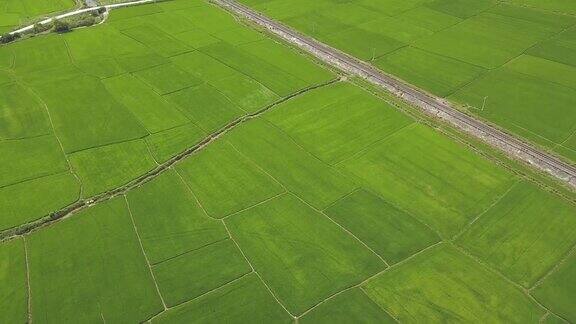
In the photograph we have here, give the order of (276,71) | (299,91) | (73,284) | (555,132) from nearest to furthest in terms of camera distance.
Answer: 1. (73,284)
2. (555,132)
3. (299,91)
4. (276,71)

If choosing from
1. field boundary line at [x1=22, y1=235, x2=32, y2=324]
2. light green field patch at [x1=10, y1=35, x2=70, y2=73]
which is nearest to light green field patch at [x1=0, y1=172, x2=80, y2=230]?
field boundary line at [x1=22, y1=235, x2=32, y2=324]

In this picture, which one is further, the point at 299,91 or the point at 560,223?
the point at 299,91

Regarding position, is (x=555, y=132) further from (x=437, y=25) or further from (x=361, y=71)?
(x=437, y=25)

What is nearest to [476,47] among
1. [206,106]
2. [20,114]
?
[206,106]

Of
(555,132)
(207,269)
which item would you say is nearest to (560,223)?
(555,132)

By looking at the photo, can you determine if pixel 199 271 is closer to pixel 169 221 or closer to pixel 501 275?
pixel 169 221

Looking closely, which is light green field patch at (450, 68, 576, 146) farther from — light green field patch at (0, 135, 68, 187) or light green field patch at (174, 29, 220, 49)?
light green field patch at (0, 135, 68, 187)
